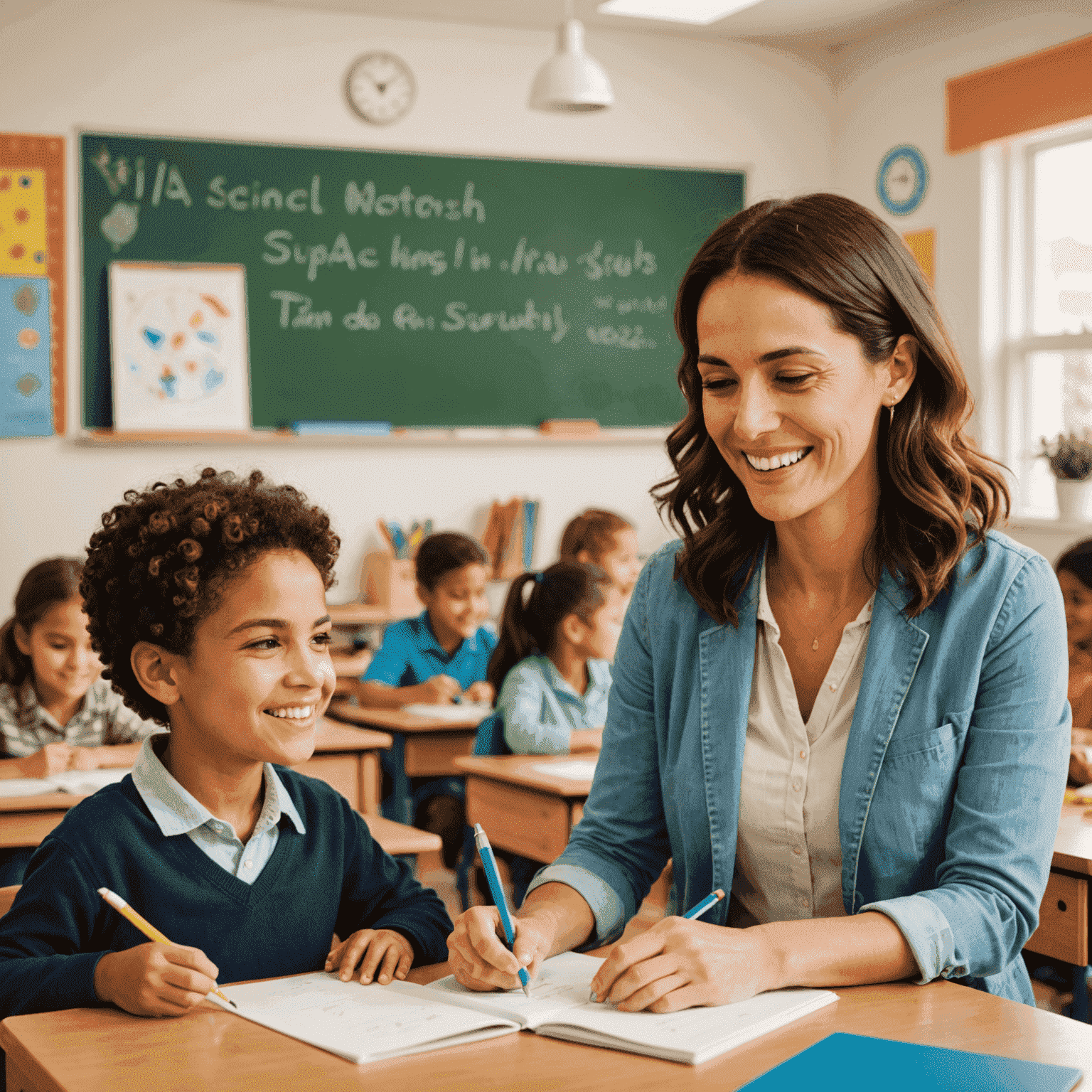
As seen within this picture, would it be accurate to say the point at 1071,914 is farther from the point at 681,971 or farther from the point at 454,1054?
the point at 454,1054

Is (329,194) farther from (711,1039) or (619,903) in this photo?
(711,1039)

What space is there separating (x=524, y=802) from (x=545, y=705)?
58 cm

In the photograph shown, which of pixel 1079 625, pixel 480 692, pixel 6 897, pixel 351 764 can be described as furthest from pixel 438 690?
pixel 6 897

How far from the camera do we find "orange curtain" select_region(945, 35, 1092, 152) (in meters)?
5.09

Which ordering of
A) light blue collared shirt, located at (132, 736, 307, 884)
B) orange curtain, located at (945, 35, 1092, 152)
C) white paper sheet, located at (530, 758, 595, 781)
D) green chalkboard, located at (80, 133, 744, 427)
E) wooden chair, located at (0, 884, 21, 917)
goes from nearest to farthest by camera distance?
light blue collared shirt, located at (132, 736, 307, 884), wooden chair, located at (0, 884, 21, 917), white paper sheet, located at (530, 758, 595, 781), orange curtain, located at (945, 35, 1092, 152), green chalkboard, located at (80, 133, 744, 427)

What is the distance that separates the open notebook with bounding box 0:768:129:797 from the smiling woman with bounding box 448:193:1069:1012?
159 cm

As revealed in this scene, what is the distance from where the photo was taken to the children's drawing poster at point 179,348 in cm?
532

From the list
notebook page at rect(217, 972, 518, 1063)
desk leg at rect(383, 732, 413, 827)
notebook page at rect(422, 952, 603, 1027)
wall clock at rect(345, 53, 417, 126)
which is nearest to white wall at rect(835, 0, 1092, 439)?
Result: wall clock at rect(345, 53, 417, 126)

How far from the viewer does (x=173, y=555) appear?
1.47 meters

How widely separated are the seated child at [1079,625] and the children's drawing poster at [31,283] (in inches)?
147

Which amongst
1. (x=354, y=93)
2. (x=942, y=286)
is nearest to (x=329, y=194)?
(x=354, y=93)

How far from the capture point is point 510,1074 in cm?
105

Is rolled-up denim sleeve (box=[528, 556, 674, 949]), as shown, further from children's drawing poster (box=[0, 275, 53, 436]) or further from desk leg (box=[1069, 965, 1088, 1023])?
children's drawing poster (box=[0, 275, 53, 436])

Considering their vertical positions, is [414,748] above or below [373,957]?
below
